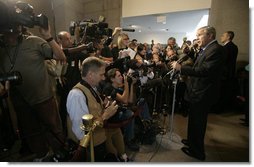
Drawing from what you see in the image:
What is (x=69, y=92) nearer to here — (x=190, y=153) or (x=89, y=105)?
(x=89, y=105)

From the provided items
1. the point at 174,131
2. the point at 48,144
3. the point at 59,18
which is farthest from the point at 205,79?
the point at 59,18

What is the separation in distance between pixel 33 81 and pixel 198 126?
1.42 m

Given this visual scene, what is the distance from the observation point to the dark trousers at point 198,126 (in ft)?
5.28

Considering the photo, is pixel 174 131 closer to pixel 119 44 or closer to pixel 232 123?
pixel 232 123

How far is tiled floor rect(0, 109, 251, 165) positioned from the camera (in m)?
1.58

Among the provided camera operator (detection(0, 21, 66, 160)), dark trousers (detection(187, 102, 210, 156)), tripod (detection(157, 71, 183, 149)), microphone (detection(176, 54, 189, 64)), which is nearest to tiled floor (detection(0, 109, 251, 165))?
tripod (detection(157, 71, 183, 149))

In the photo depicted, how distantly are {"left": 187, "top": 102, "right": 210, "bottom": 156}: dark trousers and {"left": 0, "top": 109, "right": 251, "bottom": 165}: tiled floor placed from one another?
0.11 metres

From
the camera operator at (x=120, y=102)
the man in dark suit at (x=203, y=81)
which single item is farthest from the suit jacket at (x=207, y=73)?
the camera operator at (x=120, y=102)

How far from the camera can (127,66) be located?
5.71ft

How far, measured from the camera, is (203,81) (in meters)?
1.56

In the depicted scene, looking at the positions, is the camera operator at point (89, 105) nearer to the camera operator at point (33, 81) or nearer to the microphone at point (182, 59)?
the camera operator at point (33, 81)

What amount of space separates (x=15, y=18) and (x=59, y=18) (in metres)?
1.03

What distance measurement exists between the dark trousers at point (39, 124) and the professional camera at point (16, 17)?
439 millimetres

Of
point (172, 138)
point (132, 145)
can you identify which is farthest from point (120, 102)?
point (172, 138)
